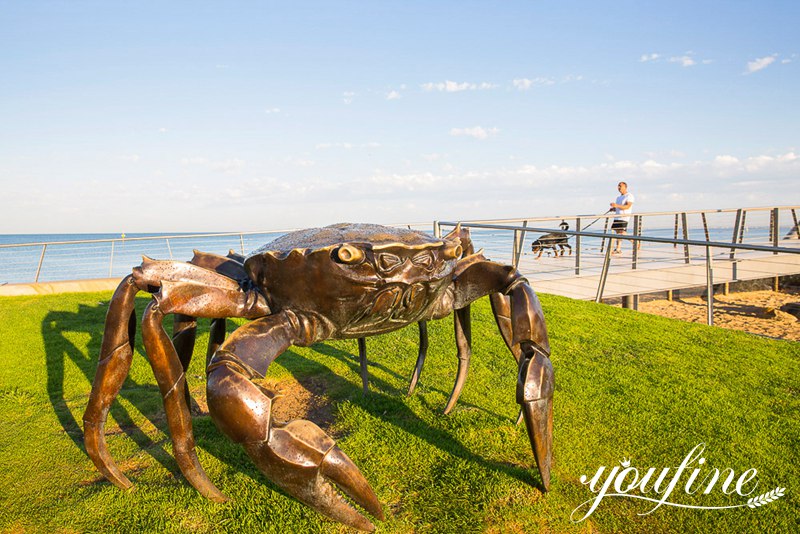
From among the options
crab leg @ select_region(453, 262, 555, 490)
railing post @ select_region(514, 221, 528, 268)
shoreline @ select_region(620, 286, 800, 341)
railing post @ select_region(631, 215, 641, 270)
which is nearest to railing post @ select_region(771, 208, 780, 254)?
shoreline @ select_region(620, 286, 800, 341)

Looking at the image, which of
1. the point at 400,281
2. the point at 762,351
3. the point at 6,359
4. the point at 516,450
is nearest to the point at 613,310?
the point at 762,351

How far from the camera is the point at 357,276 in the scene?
2695 mm

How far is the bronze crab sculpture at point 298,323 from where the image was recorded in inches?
92.3

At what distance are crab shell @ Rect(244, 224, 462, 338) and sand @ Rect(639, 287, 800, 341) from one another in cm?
954

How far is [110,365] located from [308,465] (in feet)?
5.16

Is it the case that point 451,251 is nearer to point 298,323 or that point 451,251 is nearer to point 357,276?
point 357,276

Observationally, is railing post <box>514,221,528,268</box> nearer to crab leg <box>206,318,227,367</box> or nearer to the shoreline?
the shoreline

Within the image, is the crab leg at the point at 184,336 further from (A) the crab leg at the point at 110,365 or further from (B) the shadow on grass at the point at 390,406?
(B) the shadow on grass at the point at 390,406

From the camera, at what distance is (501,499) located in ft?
10.0

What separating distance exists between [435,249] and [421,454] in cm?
162

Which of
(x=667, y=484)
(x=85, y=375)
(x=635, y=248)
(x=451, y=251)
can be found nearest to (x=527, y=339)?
(x=451, y=251)

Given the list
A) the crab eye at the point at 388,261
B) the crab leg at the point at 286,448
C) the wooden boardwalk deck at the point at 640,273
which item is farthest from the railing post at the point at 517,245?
the crab leg at the point at 286,448

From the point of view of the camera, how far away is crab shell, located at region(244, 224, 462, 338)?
8.80 feet

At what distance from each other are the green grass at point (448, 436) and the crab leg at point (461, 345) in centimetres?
18
